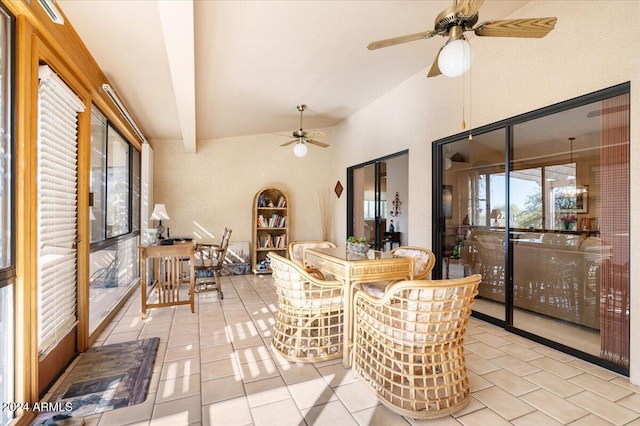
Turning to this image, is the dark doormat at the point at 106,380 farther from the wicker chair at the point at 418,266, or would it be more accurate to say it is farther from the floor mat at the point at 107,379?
the wicker chair at the point at 418,266

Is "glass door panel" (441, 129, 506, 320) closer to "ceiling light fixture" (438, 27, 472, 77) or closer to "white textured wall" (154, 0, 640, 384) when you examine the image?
"white textured wall" (154, 0, 640, 384)

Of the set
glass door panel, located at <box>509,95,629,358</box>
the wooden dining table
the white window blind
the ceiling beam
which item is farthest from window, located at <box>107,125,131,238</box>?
glass door panel, located at <box>509,95,629,358</box>

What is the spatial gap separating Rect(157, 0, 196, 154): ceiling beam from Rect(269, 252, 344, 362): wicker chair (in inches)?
71.0

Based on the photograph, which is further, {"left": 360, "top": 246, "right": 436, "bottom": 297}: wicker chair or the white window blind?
{"left": 360, "top": 246, "right": 436, "bottom": 297}: wicker chair

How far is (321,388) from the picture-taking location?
217cm

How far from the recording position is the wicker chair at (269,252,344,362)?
99.3 inches

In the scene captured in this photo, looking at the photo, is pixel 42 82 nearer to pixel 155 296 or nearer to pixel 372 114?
pixel 155 296

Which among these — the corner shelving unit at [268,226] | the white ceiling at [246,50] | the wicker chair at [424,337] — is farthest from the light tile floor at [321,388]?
the corner shelving unit at [268,226]

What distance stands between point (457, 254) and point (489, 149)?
132cm

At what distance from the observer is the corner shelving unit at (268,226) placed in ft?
20.2

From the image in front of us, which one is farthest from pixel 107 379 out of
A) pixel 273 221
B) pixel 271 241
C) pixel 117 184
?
pixel 273 221

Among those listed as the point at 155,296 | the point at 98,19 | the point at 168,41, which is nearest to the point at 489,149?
the point at 168,41

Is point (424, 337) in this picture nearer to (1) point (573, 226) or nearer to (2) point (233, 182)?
(1) point (573, 226)

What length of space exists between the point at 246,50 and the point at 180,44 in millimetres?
814
